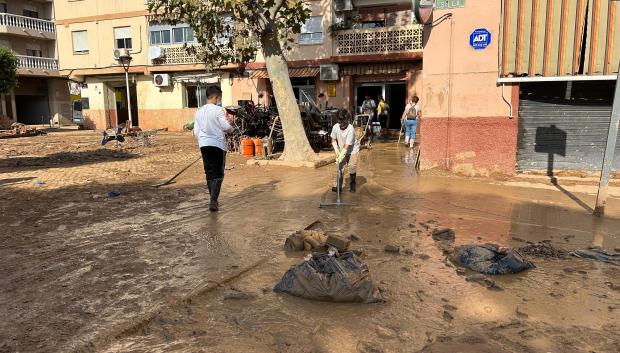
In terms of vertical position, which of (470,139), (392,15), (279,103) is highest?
(392,15)

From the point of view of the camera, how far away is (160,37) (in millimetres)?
26359

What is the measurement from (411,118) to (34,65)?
89.7ft

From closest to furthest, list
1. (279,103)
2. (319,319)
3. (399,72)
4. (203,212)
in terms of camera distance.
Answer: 1. (319,319)
2. (203,212)
3. (279,103)
4. (399,72)

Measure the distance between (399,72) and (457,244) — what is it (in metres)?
16.4

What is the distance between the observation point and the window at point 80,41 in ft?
92.5

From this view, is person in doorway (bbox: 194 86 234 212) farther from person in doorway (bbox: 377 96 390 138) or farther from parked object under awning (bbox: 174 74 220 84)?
parked object under awning (bbox: 174 74 220 84)

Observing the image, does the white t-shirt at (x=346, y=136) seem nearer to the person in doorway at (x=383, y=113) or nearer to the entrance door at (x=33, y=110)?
the person in doorway at (x=383, y=113)

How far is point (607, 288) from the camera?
396 cm

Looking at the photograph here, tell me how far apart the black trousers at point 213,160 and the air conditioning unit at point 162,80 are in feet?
67.9

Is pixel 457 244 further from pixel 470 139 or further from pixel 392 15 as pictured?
pixel 392 15

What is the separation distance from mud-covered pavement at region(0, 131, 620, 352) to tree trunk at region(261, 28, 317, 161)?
360cm

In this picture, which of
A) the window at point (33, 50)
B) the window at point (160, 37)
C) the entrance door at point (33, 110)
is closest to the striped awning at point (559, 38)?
the window at point (160, 37)

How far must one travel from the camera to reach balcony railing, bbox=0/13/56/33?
30.3m

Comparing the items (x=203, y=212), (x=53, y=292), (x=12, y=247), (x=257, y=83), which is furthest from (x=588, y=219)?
(x=257, y=83)
